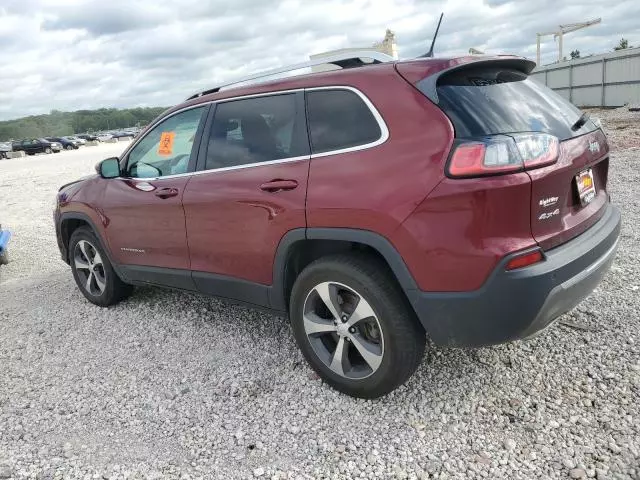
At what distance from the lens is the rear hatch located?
8.29ft

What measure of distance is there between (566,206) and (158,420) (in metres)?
2.49

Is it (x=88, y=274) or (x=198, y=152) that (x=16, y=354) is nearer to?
(x=88, y=274)

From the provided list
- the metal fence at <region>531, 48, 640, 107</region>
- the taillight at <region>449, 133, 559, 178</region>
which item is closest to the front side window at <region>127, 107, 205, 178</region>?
the taillight at <region>449, 133, 559, 178</region>

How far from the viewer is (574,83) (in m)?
26.1

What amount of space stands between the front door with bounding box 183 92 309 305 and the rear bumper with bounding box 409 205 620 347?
0.93 metres

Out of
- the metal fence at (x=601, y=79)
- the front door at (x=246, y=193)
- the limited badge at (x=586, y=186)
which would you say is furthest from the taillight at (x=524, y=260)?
the metal fence at (x=601, y=79)

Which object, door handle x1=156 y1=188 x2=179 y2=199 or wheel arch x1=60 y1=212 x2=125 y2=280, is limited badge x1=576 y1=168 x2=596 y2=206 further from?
wheel arch x1=60 y1=212 x2=125 y2=280

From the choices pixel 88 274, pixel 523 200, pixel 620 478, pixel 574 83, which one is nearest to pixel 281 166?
pixel 523 200

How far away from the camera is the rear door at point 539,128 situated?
2.55m

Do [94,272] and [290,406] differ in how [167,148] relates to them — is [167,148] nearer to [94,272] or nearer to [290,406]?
[94,272]

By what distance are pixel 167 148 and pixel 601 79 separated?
2475cm

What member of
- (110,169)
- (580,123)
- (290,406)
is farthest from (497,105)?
(110,169)

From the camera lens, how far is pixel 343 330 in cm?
303

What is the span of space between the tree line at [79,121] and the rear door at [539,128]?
115 metres
